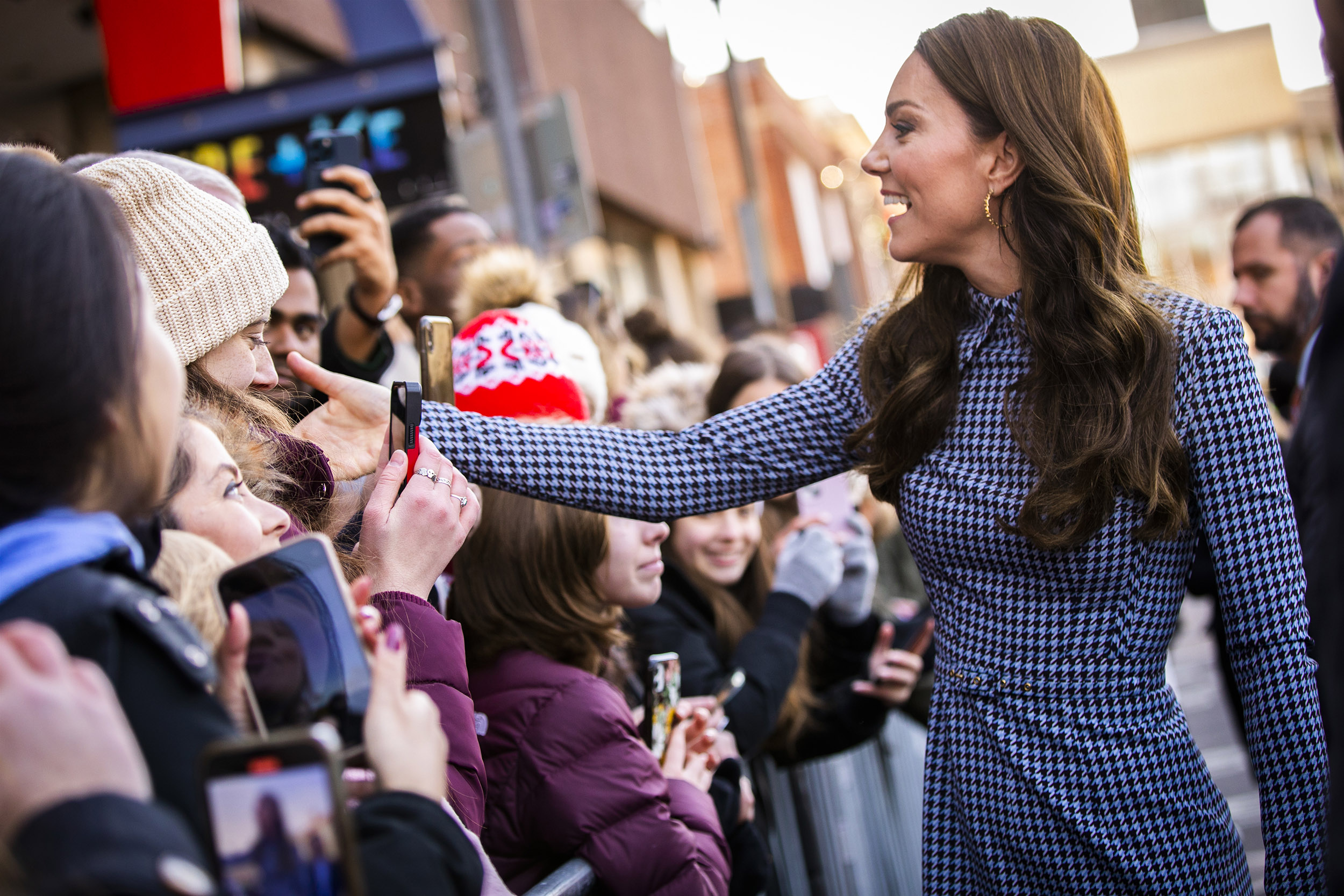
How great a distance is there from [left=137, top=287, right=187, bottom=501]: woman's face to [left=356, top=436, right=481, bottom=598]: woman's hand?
0.60m

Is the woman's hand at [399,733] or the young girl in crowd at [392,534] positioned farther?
the young girl in crowd at [392,534]

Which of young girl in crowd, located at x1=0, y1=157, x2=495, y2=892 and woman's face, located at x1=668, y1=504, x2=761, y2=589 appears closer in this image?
young girl in crowd, located at x1=0, y1=157, x2=495, y2=892

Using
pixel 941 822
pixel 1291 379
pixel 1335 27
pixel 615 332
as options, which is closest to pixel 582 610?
pixel 941 822

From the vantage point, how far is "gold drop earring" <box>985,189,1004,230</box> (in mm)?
2064

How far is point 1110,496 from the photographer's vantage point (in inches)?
73.5

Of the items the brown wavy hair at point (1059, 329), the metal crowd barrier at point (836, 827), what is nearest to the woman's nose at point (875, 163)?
the brown wavy hair at point (1059, 329)

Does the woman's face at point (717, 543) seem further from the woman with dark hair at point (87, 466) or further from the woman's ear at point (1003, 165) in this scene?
the woman with dark hair at point (87, 466)

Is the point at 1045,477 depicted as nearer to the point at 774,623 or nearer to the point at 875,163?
the point at 875,163

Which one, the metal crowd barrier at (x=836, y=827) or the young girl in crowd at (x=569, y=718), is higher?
the young girl in crowd at (x=569, y=718)

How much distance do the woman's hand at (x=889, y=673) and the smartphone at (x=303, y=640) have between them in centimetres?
237

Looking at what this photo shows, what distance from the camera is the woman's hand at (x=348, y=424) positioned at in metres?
2.10

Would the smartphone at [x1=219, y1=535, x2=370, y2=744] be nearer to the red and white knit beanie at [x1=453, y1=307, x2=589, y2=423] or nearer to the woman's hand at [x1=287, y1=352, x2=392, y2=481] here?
the woman's hand at [x1=287, y1=352, x2=392, y2=481]

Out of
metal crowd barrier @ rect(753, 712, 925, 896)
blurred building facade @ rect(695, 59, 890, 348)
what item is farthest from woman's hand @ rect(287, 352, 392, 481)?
blurred building facade @ rect(695, 59, 890, 348)

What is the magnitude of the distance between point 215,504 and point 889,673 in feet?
7.59
